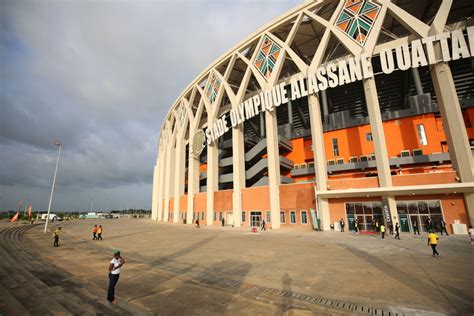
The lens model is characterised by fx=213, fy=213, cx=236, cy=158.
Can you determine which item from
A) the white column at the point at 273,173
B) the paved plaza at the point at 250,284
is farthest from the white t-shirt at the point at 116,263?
the white column at the point at 273,173

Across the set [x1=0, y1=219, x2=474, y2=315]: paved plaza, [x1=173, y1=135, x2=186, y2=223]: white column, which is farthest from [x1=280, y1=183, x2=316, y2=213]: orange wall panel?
[x1=173, y1=135, x2=186, y2=223]: white column

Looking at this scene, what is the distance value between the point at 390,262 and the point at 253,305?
765cm

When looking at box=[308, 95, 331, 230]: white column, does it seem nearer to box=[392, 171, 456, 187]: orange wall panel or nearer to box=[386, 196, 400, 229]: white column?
box=[386, 196, 400, 229]: white column

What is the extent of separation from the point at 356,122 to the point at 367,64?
10.2 m

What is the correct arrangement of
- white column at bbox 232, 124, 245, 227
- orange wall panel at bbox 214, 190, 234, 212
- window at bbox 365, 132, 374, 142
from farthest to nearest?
orange wall panel at bbox 214, 190, 234, 212
window at bbox 365, 132, 374, 142
white column at bbox 232, 124, 245, 227

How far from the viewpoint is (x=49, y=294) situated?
633cm

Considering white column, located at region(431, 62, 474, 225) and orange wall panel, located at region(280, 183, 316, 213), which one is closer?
white column, located at region(431, 62, 474, 225)

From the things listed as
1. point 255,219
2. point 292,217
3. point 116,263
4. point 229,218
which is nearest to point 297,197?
point 292,217

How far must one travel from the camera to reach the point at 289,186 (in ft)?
85.9

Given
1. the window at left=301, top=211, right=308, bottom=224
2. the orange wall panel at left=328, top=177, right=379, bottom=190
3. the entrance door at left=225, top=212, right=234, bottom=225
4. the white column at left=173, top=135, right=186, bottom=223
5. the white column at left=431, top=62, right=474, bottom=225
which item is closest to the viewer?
the white column at left=431, top=62, right=474, bottom=225

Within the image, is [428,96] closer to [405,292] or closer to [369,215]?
[369,215]

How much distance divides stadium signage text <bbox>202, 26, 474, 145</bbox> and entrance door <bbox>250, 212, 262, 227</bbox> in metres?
13.1

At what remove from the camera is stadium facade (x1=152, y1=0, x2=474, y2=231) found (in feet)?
63.8

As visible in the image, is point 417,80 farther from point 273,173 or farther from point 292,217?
point 292,217
